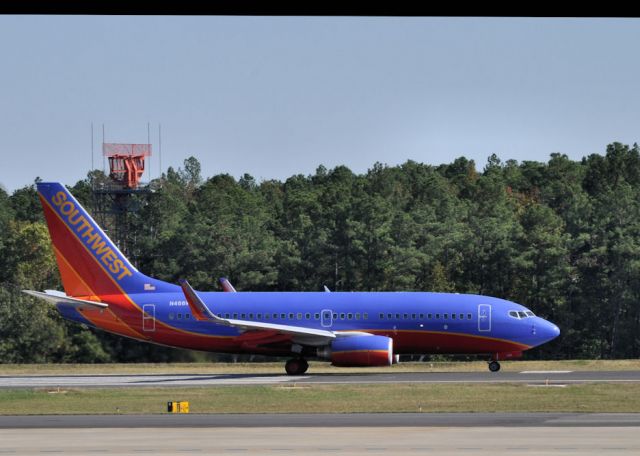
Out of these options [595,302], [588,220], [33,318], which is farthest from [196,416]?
[588,220]

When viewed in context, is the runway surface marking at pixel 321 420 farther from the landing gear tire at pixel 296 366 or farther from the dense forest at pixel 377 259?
the dense forest at pixel 377 259

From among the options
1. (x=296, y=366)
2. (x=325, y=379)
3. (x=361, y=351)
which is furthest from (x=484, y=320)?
(x=296, y=366)

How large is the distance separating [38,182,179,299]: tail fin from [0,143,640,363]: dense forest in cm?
995

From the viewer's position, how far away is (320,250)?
79.2 meters

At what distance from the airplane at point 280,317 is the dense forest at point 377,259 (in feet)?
32.0

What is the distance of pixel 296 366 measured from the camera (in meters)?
47.3

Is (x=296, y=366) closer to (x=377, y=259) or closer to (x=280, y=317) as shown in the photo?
(x=280, y=317)

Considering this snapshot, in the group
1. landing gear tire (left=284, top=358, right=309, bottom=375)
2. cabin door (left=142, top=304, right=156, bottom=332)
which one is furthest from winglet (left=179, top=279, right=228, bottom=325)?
landing gear tire (left=284, top=358, right=309, bottom=375)

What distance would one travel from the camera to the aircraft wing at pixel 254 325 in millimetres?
44312

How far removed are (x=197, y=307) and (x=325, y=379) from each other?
5.59m
